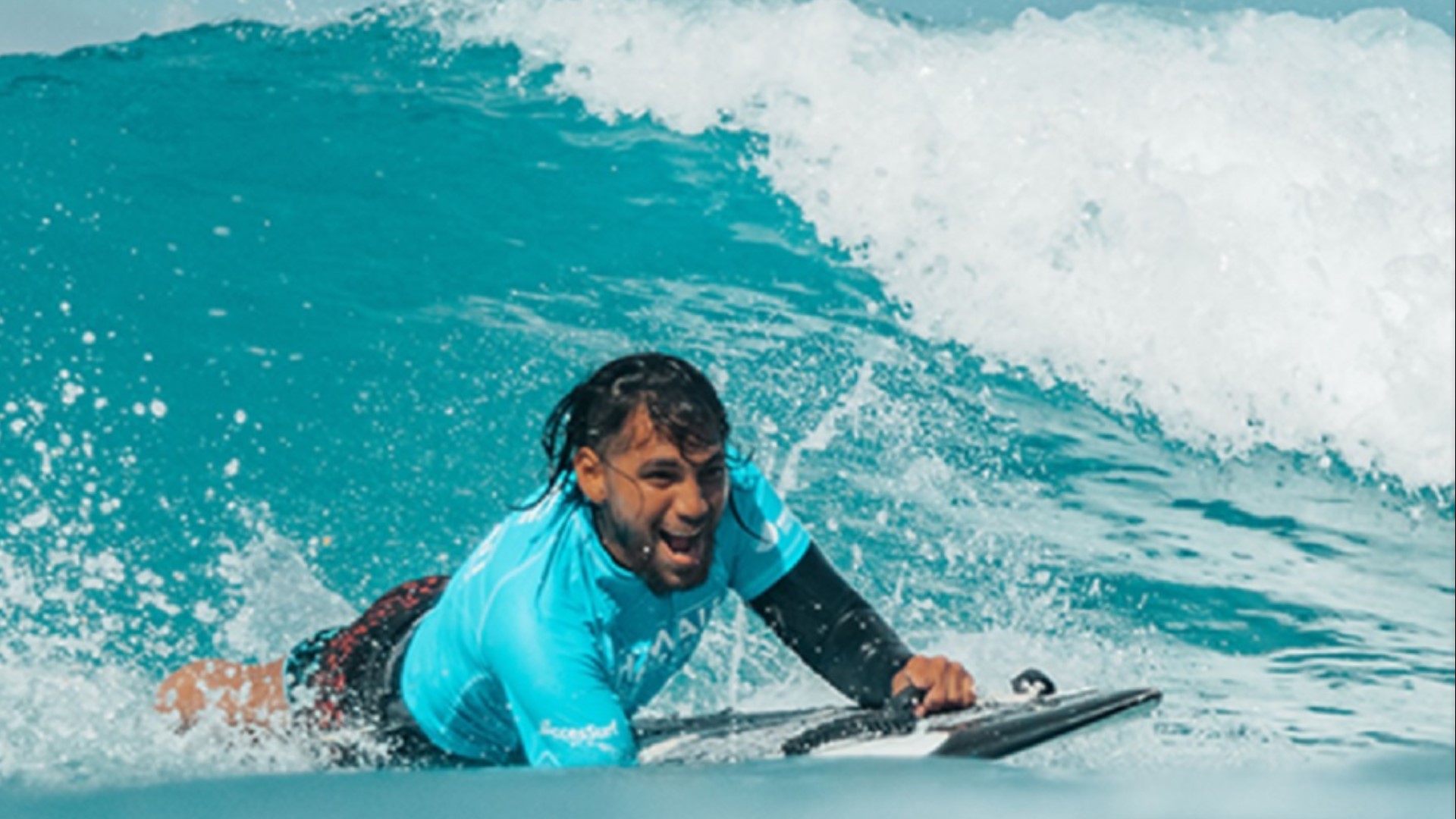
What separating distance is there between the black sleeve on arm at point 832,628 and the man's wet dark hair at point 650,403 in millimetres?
625

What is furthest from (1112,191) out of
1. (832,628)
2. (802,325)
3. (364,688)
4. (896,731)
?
(364,688)

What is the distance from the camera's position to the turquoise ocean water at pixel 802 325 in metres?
6.08

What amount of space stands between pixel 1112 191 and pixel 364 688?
667 cm

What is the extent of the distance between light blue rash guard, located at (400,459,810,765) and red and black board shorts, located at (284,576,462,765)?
0.07 meters

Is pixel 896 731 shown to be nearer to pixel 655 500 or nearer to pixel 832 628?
pixel 832 628

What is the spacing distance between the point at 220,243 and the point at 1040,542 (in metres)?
4.71

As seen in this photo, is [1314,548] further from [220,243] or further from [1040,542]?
[220,243]

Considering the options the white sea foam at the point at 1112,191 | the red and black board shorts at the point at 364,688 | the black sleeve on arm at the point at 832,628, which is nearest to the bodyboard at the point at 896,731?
the black sleeve on arm at the point at 832,628

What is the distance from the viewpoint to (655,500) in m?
3.14

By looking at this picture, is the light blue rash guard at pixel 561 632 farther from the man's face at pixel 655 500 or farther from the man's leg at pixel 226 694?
the man's leg at pixel 226 694

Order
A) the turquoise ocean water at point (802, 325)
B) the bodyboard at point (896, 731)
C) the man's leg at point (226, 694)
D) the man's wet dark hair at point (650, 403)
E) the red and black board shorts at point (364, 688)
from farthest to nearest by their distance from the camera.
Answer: the turquoise ocean water at point (802, 325) → the man's leg at point (226, 694) → the red and black board shorts at point (364, 688) → the bodyboard at point (896, 731) → the man's wet dark hair at point (650, 403)

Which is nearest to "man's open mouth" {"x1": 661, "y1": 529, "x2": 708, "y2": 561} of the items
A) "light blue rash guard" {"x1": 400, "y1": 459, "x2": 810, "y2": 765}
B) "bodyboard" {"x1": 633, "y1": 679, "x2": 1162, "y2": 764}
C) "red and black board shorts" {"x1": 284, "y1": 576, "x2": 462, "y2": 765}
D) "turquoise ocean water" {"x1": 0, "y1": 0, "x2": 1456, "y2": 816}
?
"light blue rash guard" {"x1": 400, "y1": 459, "x2": 810, "y2": 765}

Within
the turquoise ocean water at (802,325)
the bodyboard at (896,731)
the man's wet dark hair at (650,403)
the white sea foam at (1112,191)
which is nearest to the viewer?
the man's wet dark hair at (650,403)

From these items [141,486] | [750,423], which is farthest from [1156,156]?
[141,486]
